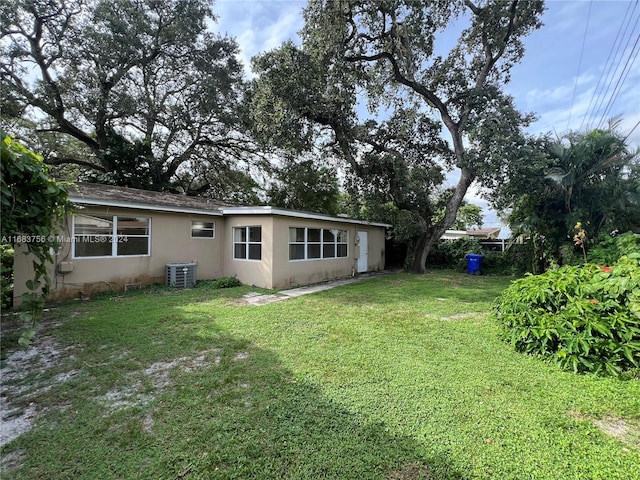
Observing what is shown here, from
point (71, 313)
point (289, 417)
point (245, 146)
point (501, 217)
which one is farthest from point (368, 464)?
point (245, 146)

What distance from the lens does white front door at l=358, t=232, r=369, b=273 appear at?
1277 cm

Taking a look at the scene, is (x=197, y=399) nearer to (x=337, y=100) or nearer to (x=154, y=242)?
(x=154, y=242)

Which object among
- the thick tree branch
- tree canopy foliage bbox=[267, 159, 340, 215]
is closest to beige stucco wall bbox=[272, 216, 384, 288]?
tree canopy foliage bbox=[267, 159, 340, 215]

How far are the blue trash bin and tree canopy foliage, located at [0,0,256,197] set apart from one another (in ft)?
44.4

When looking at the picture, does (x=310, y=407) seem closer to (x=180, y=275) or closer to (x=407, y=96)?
(x=180, y=275)

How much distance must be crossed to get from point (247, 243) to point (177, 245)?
6.95 feet

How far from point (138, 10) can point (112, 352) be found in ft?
54.2

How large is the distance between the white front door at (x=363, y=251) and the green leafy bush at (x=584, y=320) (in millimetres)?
8246

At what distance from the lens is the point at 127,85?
49.8 ft

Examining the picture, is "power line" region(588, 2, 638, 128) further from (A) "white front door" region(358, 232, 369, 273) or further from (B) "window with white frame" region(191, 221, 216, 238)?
(B) "window with white frame" region(191, 221, 216, 238)

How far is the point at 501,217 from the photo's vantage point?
11500mm

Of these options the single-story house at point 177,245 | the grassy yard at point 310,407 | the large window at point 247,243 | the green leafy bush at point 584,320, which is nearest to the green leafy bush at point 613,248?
the green leafy bush at point 584,320

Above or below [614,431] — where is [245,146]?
above

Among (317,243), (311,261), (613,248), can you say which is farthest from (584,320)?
(317,243)
